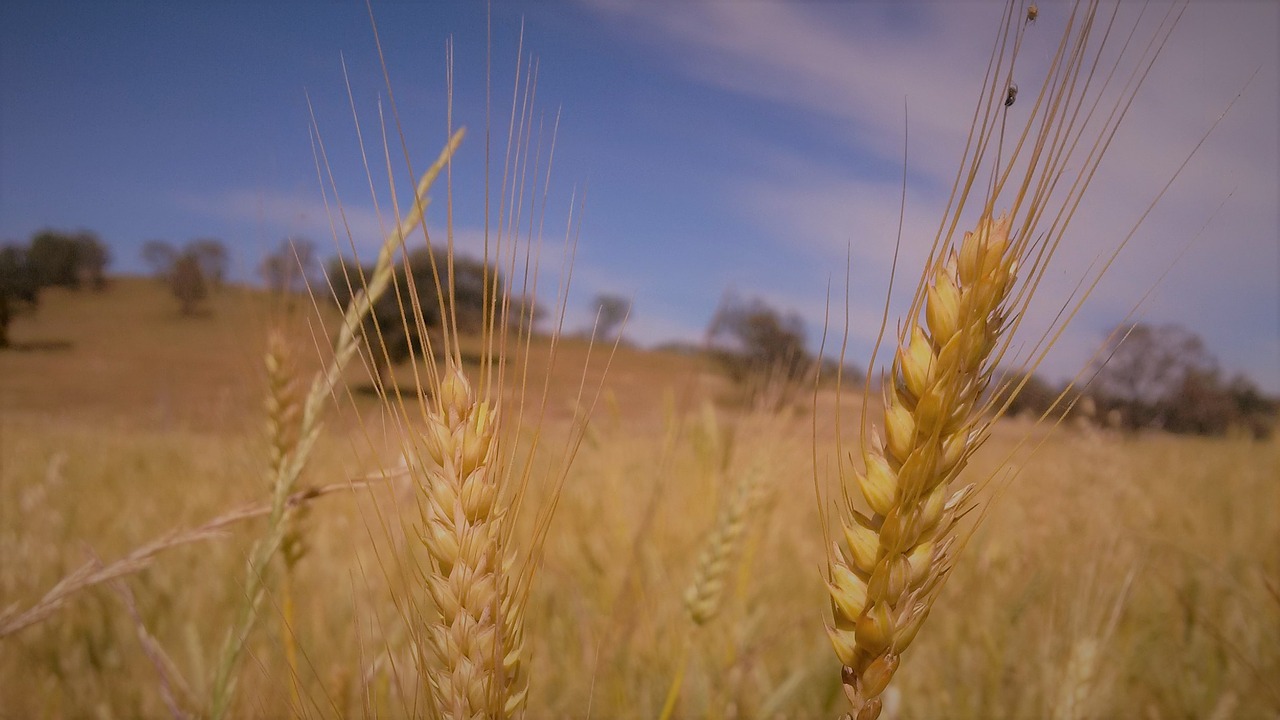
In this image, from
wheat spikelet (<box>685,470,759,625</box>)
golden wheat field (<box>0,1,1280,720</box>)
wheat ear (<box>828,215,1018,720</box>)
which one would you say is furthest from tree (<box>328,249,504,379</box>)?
wheat spikelet (<box>685,470,759,625</box>)

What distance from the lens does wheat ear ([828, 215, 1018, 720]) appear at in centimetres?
50

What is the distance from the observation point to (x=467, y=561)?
0.58 metres

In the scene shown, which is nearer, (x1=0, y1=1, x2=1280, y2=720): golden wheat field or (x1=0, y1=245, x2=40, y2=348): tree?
(x1=0, y1=1, x2=1280, y2=720): golden wheat field

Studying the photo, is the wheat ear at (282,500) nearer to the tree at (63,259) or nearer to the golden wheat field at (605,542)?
the golden wheat field at (605,542)

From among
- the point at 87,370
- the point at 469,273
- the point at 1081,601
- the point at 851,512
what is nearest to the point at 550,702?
the point at 469,273

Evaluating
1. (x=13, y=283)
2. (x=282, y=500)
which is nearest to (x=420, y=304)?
(x=282, y=500)

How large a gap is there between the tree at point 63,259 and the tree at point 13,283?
7 centimetres

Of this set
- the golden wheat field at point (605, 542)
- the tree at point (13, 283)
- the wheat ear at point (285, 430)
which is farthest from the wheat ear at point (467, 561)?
the tree at point (13, 283)

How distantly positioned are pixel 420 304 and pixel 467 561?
1.15 feet

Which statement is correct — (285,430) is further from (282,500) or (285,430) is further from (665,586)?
(665,586)

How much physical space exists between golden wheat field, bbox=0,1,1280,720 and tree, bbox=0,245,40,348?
1.09 metres

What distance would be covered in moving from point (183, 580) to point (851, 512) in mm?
2953

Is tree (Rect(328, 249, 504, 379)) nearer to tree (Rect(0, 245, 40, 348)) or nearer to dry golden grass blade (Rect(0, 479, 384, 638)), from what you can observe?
dry golden grass blade (Rect(0, 479, 384, 638))

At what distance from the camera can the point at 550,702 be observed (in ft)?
6.18
